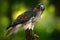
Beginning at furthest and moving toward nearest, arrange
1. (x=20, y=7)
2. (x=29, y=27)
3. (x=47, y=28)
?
(x=20, y=7), (x=47, y=28), (x=29, y=27)

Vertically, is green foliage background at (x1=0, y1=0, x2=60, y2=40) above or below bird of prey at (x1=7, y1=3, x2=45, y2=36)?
above

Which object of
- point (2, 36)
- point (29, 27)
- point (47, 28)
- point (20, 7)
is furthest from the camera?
point (20, 7)

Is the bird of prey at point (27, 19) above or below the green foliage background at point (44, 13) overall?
below

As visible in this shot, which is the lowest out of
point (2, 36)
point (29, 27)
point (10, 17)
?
point (29, 27)

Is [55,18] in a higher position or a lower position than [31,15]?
higher

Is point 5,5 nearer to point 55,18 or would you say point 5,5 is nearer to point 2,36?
point 55,18

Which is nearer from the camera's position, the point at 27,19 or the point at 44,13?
the point at 27,19

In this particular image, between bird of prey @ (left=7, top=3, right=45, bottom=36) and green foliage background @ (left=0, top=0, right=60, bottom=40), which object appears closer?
bird of prey @ (left=7, top=3, right=45, bottom=36)

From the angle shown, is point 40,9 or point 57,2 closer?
point 40,9

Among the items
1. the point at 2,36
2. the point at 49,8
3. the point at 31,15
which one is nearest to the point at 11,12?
the point at 49,8

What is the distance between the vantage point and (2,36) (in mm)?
5750

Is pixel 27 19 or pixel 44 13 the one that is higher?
pixel 44 13

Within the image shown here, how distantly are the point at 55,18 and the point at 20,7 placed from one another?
73 centimetres

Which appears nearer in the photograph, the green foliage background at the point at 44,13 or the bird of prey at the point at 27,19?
the bird of prey at the point at 27,19
